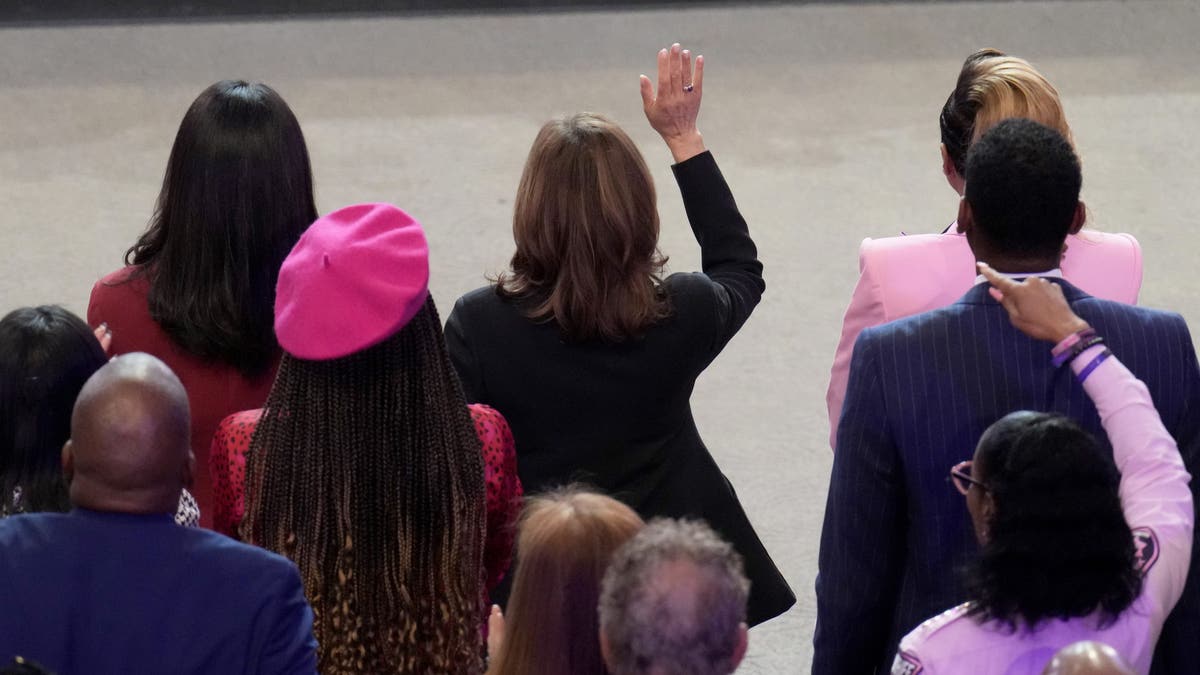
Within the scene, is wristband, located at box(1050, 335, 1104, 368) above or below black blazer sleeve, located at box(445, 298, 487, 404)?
above

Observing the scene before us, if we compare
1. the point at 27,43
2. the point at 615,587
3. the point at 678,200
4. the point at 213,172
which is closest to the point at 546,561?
the point at 615,587

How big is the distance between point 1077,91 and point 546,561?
14.3 ft

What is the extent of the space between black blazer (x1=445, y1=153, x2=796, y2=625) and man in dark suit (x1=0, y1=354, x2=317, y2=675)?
63cm

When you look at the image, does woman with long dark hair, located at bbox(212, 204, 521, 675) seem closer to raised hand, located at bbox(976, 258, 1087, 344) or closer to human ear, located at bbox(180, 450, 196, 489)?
human ear, located at bbox(180, 450, 196, 489)

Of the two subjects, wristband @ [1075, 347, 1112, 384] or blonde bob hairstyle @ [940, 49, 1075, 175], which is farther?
blonde bob hairstyle @ [940, 49, 1075, 175]

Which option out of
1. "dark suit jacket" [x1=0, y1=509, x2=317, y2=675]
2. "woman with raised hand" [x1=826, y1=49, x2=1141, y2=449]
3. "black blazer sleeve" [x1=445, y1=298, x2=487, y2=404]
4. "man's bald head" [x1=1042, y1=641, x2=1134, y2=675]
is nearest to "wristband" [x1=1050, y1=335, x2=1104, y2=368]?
"woman with raised hand" [x1=826, y1=49, x2=1141, y2=449]

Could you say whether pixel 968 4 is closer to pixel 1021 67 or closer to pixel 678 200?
pixel 678 200

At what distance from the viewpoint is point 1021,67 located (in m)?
2.52

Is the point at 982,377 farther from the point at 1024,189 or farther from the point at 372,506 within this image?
the point at 372,506

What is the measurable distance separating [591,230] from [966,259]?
57 cm

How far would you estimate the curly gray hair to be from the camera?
146cm

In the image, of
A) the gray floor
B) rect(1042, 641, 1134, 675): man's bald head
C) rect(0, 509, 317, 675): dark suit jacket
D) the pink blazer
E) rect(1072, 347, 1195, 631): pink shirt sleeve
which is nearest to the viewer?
rect(1042, 641, 1134, 675): man's bald head

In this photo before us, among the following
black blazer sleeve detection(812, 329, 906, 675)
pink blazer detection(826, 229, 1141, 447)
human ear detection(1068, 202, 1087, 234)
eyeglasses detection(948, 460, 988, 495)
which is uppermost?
human ear detection(1068, 202, 1087, 234)

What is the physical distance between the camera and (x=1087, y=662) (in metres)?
1.33
